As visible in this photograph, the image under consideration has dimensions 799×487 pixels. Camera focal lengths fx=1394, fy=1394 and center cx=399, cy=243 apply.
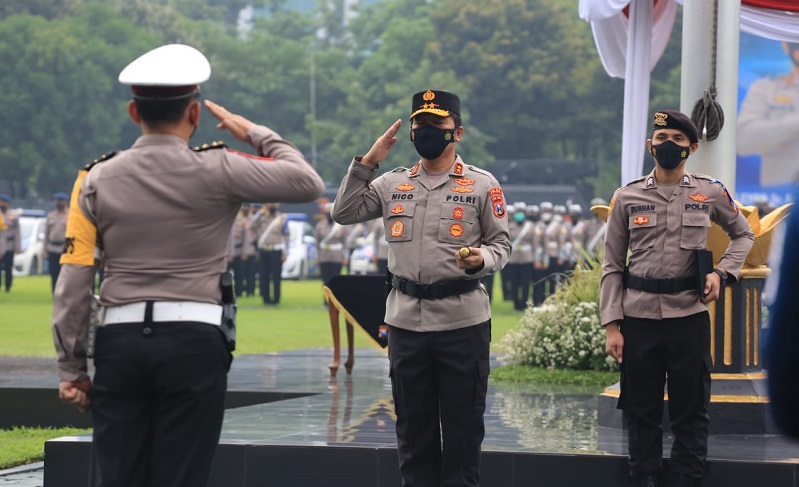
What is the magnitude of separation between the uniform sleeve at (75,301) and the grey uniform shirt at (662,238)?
2.98 m

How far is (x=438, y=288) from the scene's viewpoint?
596cm

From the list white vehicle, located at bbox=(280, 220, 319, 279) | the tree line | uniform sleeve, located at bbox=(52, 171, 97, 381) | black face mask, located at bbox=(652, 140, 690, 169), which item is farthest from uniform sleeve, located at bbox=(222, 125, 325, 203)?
the tree line

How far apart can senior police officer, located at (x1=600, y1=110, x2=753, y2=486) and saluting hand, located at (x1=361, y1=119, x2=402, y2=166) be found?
141 centimetres

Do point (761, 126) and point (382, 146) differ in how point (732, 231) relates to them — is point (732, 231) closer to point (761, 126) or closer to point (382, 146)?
point (382, 146)

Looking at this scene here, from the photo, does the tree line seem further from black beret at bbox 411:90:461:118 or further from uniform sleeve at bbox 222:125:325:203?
uniform sleeve at bbox 222:125:325:203

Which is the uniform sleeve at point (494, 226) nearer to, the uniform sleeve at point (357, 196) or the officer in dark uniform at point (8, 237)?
the uniform sleeve at point (357, 196)

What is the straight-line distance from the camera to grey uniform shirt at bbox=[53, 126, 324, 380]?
14.8 feet

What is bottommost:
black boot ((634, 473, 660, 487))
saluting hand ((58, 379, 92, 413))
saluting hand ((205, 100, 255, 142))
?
black boot ((634, 473, 660, 487))

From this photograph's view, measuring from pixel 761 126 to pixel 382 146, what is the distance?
18472 mm

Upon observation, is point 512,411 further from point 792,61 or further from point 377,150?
point 792,61

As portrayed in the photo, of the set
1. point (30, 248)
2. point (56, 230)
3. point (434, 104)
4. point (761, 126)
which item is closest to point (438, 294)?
point (434, 104)

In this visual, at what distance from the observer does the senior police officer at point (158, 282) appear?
4.47 metres

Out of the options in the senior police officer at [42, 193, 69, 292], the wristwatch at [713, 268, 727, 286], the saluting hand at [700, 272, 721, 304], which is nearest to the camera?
the saluting hand at [700, 272, 721, 304]

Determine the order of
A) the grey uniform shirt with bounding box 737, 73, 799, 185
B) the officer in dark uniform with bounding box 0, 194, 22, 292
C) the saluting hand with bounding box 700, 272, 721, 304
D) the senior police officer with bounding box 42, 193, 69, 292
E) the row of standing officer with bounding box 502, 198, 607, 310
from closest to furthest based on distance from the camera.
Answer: the saluting hand with bounding box 700, 272, 721, 304 → the grey uniform shirt with bounding box 737, 73, 799, 185 → the senior police officer with bounding box 42, 193, 69, 292 → the row of standing officer with bounding box 502, 198, 607, 310 → the officer in dark uniform with bounding box 0, 194, 22, 292
